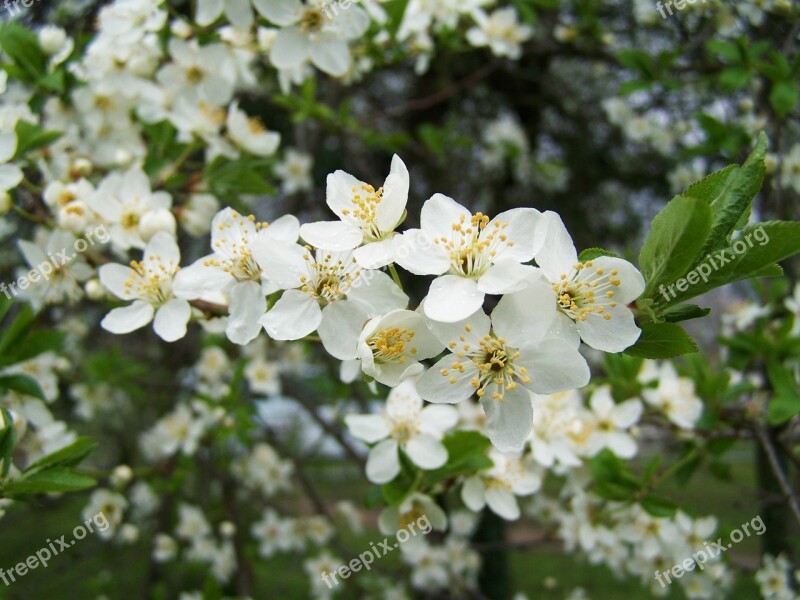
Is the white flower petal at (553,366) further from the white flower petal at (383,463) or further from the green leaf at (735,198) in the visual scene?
the white flower petal at (383,463)

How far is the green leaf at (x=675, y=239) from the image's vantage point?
0.75m

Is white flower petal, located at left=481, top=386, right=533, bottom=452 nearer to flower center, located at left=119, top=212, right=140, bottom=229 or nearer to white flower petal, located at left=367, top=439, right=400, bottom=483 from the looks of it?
white flower petal, located at left=367, top=439, right=400, bottom=483

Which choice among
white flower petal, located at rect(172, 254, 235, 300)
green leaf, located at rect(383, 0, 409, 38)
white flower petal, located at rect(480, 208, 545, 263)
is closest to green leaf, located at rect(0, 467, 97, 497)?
white flower petal, located at rect(172, 254, 235, 300)

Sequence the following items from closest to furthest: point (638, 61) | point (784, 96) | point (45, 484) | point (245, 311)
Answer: point (245, 311) → point (45, 484) → point (784, 96) → point (638, 61)

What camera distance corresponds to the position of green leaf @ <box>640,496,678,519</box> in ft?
4.52

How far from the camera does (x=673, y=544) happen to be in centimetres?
191

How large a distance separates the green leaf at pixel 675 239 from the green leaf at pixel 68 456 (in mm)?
1097

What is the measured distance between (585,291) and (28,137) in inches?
48.8

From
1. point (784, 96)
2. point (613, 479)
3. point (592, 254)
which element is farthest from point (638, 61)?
point (592, 254)

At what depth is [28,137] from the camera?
139 centimetres

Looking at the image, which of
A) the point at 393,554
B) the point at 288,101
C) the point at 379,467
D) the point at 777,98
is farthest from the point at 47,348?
the point at 393,554

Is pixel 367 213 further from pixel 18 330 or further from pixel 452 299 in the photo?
pixel 18 330

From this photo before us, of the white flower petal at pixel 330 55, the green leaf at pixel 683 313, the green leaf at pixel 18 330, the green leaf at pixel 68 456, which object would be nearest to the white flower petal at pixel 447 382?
the green leaf at pixel 683 313

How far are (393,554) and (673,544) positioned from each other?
4867 mm
